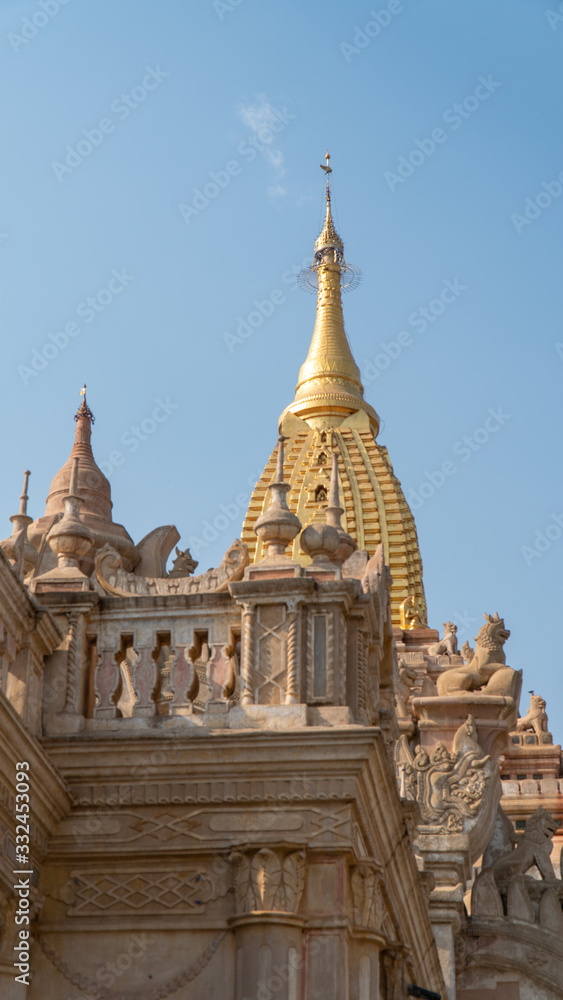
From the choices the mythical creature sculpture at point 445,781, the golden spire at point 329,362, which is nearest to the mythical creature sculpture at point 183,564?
the mythical creature sculpture at point 445,781

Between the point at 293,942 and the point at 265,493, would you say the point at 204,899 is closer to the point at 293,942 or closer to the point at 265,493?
the point at 293,942

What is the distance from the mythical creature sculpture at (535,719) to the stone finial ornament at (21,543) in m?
26.6

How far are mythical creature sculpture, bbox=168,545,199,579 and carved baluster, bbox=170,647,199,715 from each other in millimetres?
6688

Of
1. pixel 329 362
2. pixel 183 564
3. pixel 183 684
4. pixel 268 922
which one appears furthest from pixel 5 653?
pixel 329 362

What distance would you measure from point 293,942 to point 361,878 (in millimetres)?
920

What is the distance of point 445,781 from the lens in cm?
2241

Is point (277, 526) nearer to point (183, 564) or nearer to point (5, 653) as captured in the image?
point (5, 653)

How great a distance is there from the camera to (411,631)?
50.5 meters

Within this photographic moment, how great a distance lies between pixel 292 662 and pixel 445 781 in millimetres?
9219

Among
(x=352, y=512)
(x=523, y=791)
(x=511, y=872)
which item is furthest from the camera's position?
(x=352, y=512)

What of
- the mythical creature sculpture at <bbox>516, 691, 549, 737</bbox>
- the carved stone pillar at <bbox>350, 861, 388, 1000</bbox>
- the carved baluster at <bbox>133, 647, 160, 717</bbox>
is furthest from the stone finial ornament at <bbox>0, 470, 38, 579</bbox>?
the mythical creature sculpture at <bbox>516, 691, 549, 737</bbox>

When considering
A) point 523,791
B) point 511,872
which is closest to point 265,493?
point 523,791

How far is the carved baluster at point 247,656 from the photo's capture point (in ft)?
45.4

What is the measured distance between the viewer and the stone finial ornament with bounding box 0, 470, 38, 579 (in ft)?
49.7
